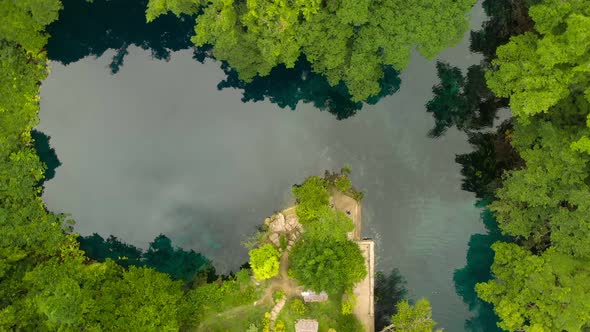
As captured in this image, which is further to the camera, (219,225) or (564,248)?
(219,225)

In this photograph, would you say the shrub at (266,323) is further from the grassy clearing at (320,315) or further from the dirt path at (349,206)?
the dirt path at (349,206)

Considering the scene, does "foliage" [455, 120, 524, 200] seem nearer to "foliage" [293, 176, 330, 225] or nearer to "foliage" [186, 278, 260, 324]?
"foliage" [293, 176, 330, 225]

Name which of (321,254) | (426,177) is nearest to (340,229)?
(321,254)

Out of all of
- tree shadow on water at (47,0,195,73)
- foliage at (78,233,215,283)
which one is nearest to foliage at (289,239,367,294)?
foliage at (78,233,215,283)

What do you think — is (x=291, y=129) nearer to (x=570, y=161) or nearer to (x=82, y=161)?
(x=82, y=161)

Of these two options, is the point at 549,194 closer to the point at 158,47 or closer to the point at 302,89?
the point at 302,89

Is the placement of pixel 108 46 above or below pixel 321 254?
above
